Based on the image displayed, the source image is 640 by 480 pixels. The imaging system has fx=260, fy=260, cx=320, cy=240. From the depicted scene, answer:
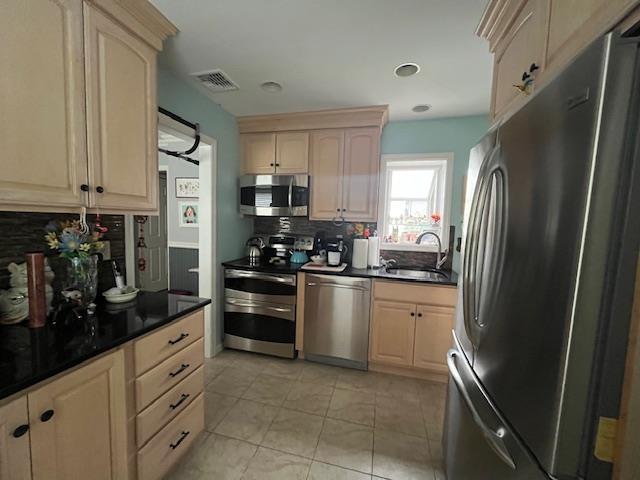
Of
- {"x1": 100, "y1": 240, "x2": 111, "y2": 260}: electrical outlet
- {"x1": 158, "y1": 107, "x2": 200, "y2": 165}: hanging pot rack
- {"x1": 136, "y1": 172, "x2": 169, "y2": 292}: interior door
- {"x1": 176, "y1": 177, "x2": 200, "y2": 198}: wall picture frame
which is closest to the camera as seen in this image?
{"x1": 100, "y1": 240, "x2": 111, "y2": 260}: electrical outlet

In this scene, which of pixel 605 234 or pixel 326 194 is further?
pixel 326 194

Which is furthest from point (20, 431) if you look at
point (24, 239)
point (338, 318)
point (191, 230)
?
point (191, 230)

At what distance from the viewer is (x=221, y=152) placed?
2631 millimetres

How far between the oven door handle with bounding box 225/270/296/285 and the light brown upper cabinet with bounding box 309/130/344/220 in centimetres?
75

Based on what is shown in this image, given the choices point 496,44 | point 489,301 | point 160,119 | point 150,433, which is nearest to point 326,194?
point 160,119

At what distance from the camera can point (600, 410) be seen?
1.96ft

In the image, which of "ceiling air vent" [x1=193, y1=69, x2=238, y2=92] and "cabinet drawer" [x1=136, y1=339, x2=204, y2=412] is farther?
"ceiling air vent" [x1=193, y1=69, x2=238, y2=92]

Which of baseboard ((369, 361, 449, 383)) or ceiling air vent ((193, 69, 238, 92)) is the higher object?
ceiling air vent ((193, 69, 238, 92))

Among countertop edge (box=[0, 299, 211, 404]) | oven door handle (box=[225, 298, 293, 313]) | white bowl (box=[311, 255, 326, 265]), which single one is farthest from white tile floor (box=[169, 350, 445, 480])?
white bowl (box=[311, 255, 326, 265])

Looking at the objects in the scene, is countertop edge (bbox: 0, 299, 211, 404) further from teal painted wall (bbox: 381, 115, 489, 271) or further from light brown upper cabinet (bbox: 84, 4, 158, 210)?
teal painted wall (bbox: 381, 115, 489, 271)

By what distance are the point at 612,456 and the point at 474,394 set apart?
454 mm

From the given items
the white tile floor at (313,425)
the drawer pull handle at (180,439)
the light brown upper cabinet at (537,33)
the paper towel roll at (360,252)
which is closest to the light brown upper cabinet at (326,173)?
the paper towel roll at (360,252)

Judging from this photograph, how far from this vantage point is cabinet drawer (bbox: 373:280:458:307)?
7.44 feet

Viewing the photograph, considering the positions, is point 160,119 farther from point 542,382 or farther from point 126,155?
point 542,382
